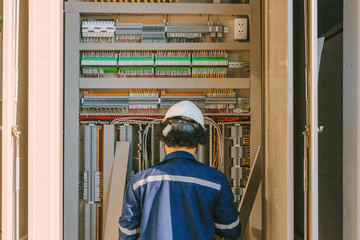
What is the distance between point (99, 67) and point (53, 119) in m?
1.04

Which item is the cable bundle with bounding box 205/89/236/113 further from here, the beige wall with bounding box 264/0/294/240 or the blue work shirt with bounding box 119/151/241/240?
the blue work shirt with bounding box 119/151/241/240

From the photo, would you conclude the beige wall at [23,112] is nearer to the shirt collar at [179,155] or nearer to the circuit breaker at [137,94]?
the shirt collar at [179,155]

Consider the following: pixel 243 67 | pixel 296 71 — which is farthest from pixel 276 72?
Result: pixel 243 67

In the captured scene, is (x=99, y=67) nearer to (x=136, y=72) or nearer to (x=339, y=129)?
(x=136, y=72)

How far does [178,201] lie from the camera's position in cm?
205

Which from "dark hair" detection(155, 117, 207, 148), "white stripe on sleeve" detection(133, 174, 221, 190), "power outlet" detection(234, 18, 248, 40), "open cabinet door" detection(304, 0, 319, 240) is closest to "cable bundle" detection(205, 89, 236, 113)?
"power outlet" detection(234, 18, 248, 40)

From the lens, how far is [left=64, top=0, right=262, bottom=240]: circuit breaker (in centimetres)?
302

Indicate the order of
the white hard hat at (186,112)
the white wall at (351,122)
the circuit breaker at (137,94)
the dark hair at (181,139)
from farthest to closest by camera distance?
the circuit breaker at (137,94)
the white hard hat at (186,112)
the dark hair at (181,139)
the white wall at (351,122)

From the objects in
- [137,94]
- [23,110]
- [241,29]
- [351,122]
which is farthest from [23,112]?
[241,29]

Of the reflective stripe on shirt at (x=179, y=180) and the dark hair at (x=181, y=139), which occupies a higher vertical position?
the dark hair at (x=181, y=139)

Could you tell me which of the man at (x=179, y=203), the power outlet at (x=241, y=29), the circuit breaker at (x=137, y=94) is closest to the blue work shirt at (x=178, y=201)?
the man at (x=179, y=203)

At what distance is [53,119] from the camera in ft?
7.07

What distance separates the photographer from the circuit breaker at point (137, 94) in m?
3.02

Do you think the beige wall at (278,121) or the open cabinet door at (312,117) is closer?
the open cabinet door at (312,117)
